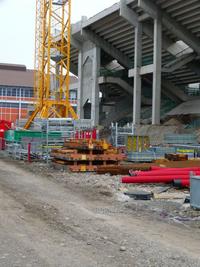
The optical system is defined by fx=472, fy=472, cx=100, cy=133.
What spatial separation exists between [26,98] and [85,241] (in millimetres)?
94747

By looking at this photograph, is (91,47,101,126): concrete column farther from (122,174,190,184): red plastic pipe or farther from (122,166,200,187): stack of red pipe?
(122,174,190,184): red plastic pipe

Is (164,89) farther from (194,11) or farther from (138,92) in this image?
(194,11)

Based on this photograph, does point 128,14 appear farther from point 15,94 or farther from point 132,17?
point 15,94

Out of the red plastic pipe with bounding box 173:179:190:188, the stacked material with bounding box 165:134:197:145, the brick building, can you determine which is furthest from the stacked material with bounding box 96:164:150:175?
the brick building

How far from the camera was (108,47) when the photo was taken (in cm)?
5394

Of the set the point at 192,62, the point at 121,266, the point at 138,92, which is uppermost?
the point at 192,62

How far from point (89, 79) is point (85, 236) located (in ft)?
168

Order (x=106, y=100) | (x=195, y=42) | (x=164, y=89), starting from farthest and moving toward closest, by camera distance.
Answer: (x=106, y=100) → (x=164, y=89) → (x=195, y=42)

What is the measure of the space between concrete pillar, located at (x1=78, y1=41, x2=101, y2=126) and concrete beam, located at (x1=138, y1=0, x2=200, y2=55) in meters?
13.7

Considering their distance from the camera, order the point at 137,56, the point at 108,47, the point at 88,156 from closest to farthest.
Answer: the point at 88,156, the point at 137,56, the point at 108,47

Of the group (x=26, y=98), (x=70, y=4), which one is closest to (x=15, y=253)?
(x=70, y=4)

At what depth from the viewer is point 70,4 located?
1502 inches

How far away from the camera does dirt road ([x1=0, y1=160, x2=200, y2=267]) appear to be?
241 inches

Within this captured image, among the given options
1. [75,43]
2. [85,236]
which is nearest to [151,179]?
[85,236]
